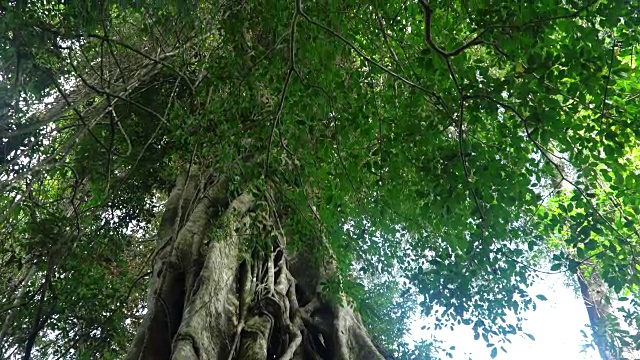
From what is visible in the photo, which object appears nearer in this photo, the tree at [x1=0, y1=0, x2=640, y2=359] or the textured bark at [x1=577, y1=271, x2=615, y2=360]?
the tree at [x1=0, y1=0, x2=640, y2=359]

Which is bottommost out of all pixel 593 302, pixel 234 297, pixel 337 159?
pixel 234 297

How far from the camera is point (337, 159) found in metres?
2.47

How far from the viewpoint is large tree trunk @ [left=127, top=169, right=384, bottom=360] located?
231cm

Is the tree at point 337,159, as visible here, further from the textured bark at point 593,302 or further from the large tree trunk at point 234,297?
the textured bark at point 593,302

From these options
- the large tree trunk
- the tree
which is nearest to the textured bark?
the tree

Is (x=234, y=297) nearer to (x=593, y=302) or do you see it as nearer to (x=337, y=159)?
(x=337, y=159)

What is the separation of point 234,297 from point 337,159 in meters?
0.94

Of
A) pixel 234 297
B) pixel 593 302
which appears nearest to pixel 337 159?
pixel 234 297

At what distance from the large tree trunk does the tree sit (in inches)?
0.5

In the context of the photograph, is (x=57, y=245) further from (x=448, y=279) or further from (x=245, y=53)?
(x=448, y=279)

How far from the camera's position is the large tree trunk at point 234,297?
2.31 metres

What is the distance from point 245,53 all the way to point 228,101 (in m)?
0.25

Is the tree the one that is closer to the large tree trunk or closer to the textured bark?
the large tree trunk

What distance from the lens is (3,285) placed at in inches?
142
